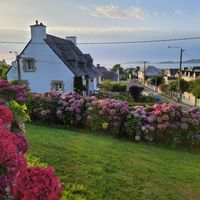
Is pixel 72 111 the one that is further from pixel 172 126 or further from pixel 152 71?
pixel 152 71

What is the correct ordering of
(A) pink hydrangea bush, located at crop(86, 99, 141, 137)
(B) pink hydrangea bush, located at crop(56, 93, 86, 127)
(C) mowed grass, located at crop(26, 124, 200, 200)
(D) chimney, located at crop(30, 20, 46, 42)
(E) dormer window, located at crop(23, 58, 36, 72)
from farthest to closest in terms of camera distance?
1. (E) dormer window, located at crop(23, 58, 36, 72)
2. (D) chimney, located at crop(30, 20, 46, 42)
3. (B) pink hydrangea bush, located at crop(56, 93, 86, 127)
4. (A) pink hydrangea bush, located at crop(86, 99, 141, 137)
5. (C) mowed grass, located at crop(26, 124, 200, 200)

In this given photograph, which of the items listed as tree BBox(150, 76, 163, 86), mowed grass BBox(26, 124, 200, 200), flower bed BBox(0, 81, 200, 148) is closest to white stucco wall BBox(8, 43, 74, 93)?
flower bed BBox(0, 81, 200, 148)

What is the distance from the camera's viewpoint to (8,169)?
194cm

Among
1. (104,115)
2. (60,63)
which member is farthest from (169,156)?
(60,63)

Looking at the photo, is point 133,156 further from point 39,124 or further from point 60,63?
point 60,63

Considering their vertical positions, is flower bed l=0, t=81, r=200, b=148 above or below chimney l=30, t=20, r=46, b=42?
below

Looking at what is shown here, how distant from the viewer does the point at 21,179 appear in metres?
1.87

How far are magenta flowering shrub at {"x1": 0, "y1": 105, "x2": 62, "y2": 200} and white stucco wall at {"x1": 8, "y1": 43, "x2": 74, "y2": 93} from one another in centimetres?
3558

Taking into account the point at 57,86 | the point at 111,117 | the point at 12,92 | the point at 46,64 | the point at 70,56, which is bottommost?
the point at 57,86

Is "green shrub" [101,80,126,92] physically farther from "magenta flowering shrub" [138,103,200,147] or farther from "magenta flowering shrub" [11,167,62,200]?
"magenta flowering shrub" [11,167,62,200]

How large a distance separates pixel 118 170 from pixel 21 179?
484 cm

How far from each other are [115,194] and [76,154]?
2.26m

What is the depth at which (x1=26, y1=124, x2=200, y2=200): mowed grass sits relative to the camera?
18.0 feet

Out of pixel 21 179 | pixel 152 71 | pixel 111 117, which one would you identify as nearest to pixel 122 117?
pixel 111 117
